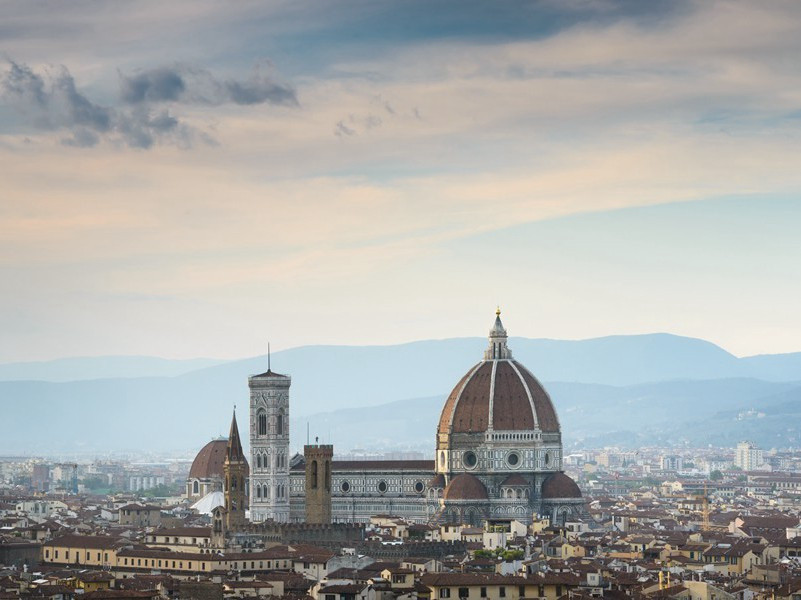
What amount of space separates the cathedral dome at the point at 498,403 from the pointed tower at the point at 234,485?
615 inches

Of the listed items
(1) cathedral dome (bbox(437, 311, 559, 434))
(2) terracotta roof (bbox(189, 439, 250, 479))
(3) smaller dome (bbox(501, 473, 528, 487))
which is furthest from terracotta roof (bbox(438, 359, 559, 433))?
(2) terracotta roof (bbox(189, 439, 250, 479))

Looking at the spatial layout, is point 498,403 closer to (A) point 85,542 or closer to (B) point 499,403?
(B) point 499,403

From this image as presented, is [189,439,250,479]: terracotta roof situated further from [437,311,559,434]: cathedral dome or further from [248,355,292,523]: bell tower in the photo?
[437,311,559,434]: cathedral dome

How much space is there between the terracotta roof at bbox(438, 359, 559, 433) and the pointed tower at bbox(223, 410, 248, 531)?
1564cm

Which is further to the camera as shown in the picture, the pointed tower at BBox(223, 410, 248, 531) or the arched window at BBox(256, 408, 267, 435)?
the arched window at BBox(256, 408, 267, 435)

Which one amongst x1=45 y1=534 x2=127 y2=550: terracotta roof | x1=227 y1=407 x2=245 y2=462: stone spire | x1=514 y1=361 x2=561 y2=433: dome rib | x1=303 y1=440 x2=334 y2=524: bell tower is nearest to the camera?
x1=45 y1=534 x2=127 y2=550: terracotta roof

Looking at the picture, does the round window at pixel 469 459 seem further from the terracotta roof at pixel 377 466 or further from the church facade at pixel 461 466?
the terracotta roof at pixel 377 466

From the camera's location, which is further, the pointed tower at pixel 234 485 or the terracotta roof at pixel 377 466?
the terracotta roof at pixel 377 466

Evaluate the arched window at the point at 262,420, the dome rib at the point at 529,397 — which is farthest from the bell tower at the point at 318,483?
the dome rib at the point at 529,397

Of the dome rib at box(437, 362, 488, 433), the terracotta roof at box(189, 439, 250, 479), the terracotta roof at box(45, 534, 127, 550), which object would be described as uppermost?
the dome rib at box(437, 362, 488, 433)

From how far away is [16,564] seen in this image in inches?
3573

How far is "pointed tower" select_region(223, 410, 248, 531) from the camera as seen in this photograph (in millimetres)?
106062

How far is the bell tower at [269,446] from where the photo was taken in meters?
124

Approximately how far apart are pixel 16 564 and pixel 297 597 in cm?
2663
